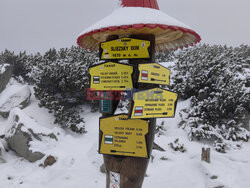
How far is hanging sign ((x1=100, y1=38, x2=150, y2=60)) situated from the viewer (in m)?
2.12

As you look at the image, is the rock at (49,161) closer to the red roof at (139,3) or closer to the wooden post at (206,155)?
the wooden post at (206,155)

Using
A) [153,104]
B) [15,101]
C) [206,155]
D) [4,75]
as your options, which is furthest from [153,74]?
[4,75]

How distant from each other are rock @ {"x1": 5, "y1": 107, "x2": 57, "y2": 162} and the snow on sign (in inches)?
170

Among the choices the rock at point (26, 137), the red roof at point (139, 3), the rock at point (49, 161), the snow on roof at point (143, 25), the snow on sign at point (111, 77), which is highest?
the red roof at point (139, 3)

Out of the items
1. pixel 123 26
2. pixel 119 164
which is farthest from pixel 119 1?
pixel 119 164

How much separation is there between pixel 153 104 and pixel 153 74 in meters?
0.34

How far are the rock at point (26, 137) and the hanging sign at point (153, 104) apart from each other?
15.2 ft

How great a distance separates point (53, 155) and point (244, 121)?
6767mm

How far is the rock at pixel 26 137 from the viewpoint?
5551 millimetres

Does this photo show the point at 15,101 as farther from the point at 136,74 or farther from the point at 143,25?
the point at 143,25

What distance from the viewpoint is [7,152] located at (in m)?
6.00

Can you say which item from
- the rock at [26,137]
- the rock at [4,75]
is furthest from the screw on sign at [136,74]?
the rock at [4,75]

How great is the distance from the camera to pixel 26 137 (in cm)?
578

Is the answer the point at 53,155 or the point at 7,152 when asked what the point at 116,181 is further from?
the point at 7,152
